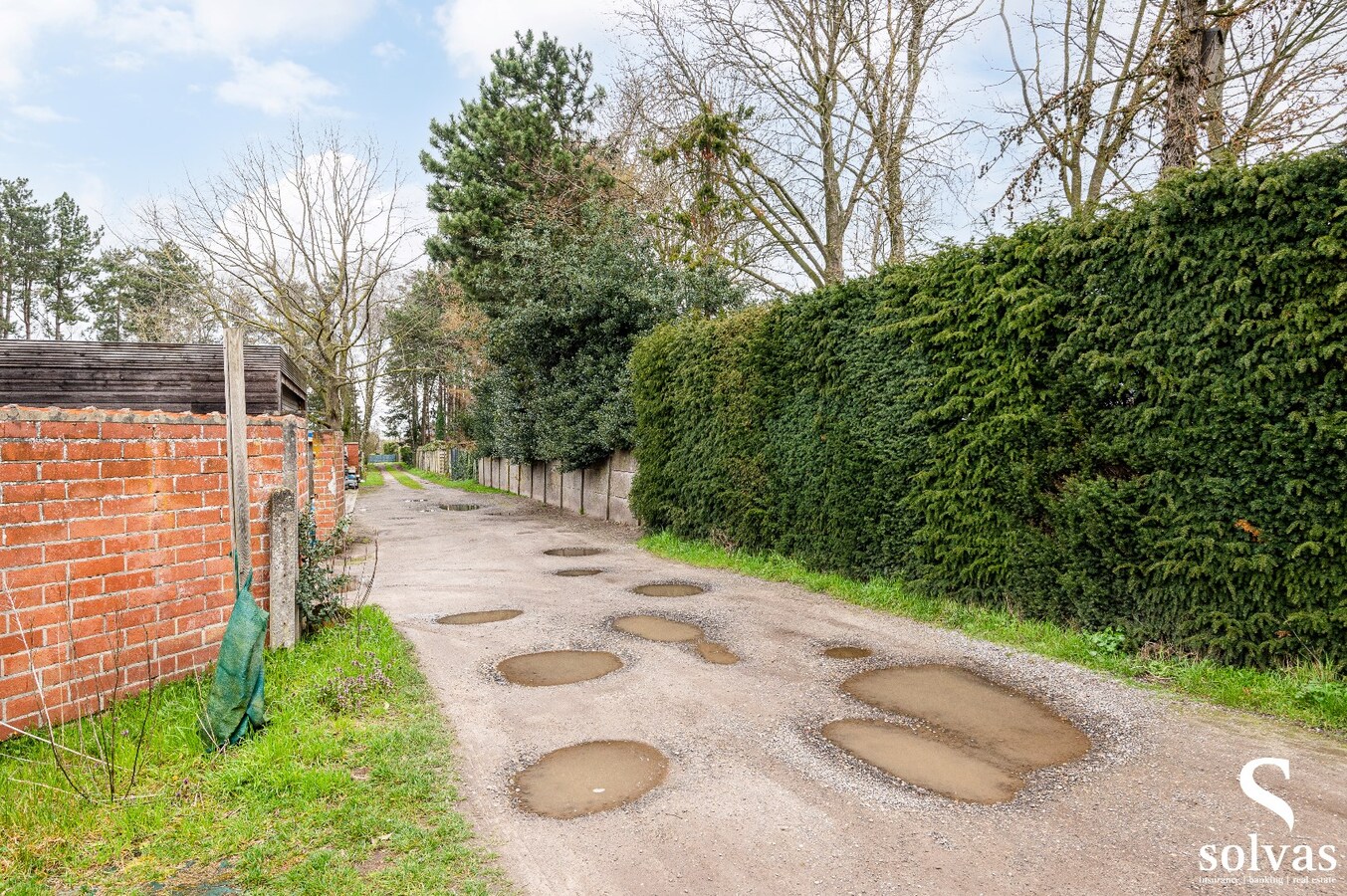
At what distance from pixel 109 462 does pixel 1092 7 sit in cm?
1458

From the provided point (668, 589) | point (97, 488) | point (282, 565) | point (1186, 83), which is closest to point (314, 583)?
point (282, 565)

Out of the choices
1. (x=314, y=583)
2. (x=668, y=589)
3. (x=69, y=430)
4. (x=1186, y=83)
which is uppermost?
(x=1186, y=83)

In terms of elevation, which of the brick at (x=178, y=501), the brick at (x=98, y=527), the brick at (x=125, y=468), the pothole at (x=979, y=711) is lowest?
the pothole at (x=979, y=711)

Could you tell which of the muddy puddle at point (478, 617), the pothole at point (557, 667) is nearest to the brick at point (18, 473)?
the pothole at point (557, 667)

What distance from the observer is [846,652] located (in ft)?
17.4

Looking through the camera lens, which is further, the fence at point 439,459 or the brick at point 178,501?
the fence at point 439,459

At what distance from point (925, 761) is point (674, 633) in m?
2.70

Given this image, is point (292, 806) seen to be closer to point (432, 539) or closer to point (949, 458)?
point (949, 458)

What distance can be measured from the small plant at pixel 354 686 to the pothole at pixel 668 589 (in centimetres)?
331

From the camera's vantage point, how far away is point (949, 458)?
6117 mm

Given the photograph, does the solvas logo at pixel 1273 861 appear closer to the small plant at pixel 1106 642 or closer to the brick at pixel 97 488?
the small plant at pixel 1106 642

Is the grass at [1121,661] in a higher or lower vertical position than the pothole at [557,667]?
higher

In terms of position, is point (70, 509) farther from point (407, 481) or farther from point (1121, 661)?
point (407, 481)

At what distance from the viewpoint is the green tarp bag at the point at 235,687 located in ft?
11.6
